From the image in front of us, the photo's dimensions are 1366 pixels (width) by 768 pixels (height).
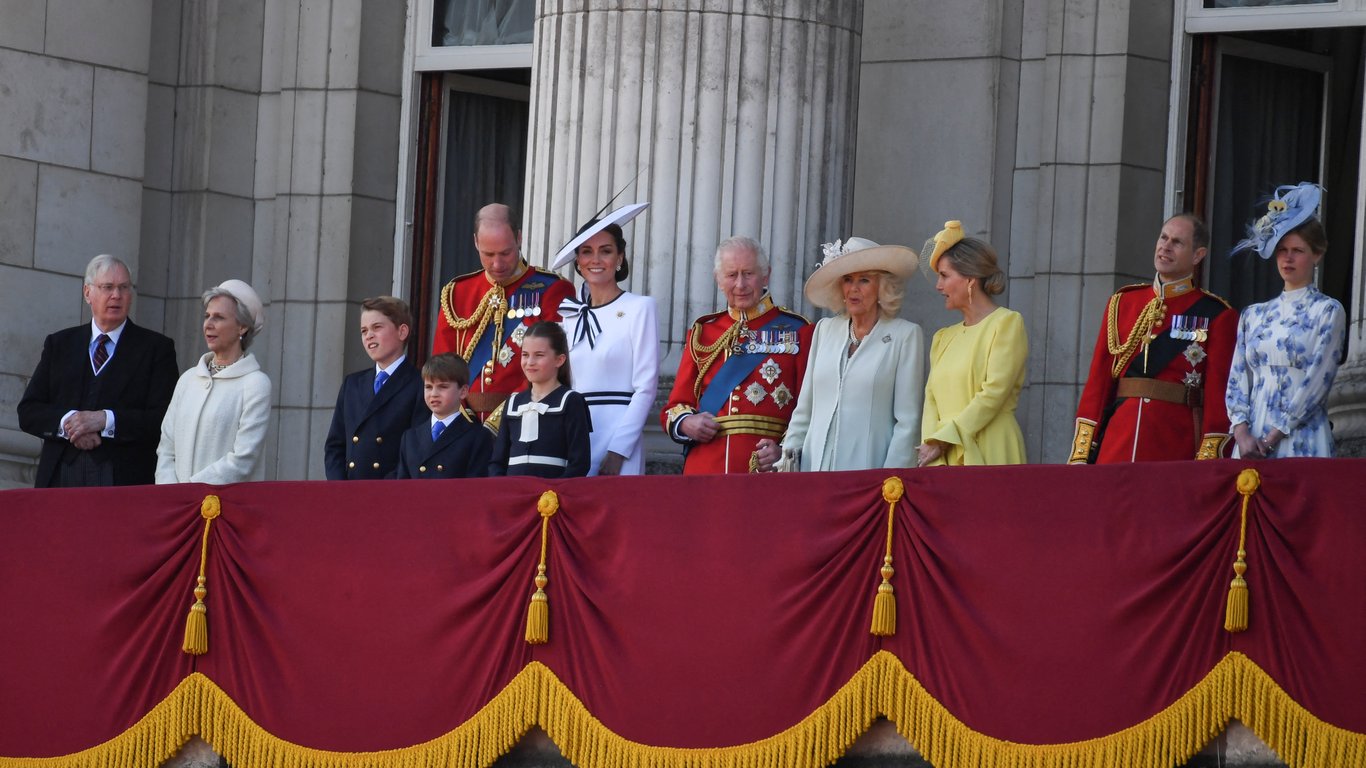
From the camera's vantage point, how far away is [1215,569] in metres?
8.02

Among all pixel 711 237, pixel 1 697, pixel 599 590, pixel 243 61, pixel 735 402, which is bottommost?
pixel 1 697

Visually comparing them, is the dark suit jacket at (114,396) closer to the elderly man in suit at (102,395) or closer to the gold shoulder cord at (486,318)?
the elderly man in suit at (102,395)

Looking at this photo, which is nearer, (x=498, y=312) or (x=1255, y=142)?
(x=498, y=312)

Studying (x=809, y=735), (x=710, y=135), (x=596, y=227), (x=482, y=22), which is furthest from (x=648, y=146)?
(x=809, y=735)

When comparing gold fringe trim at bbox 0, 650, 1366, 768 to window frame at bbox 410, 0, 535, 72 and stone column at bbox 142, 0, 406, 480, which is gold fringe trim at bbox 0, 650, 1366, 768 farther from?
window frame at bbox 410, 0, 535, 72

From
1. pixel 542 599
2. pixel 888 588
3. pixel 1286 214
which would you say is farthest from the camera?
pixel 1286 214

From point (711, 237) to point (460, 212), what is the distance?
3657mm

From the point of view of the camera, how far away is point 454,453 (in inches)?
402

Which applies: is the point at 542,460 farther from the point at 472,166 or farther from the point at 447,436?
the point at 472,166

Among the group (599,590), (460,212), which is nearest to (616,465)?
(599,590)

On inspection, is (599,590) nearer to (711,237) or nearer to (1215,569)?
(1215,569)

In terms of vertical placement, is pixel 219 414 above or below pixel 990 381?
Answer: below

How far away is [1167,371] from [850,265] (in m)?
1.30

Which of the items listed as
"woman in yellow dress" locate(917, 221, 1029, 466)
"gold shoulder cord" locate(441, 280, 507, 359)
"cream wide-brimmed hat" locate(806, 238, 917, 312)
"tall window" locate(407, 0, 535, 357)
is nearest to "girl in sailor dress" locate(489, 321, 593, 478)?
"gold shoulder cord" locate(441, 280, 507, 359)
